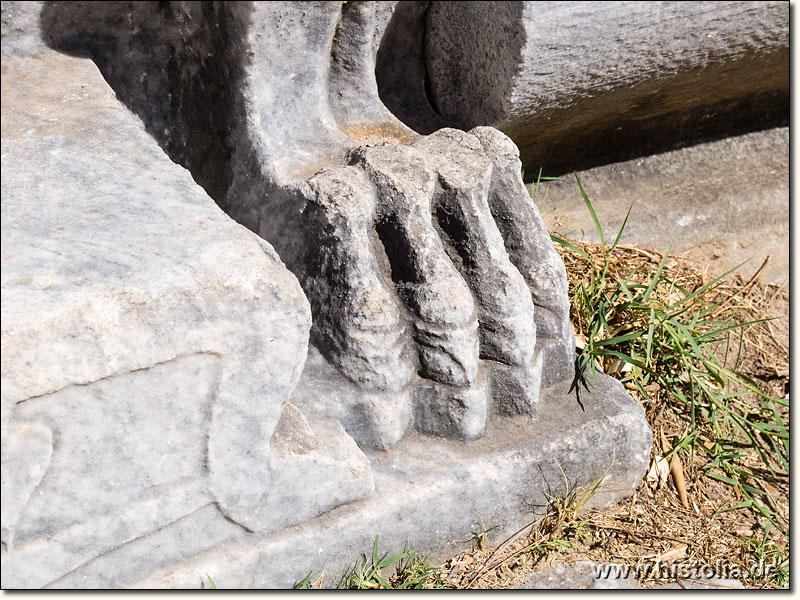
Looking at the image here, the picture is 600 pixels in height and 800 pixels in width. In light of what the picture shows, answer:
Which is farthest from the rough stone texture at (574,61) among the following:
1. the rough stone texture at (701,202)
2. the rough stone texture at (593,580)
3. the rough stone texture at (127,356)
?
the rough stone texture at (593,580)

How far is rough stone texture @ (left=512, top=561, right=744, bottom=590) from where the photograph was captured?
152 centimetres

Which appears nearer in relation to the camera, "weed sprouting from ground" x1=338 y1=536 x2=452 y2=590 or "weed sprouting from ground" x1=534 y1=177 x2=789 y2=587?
"weed sprouting from ground" x1=338 y1=536 x2=452 y2=590

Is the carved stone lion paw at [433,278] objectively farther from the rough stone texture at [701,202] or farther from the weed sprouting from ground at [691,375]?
the rough stone texture at [701,202]

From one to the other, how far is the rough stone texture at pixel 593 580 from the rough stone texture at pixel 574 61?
2.88ft

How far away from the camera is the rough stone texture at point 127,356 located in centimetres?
106

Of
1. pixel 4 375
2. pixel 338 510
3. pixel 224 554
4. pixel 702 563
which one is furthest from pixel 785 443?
pixel 4 375

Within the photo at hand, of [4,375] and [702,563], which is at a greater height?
[4,375]

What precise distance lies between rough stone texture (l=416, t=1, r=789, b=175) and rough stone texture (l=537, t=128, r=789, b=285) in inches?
6.2

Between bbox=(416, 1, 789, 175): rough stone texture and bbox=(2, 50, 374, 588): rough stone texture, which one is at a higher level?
bbox=(416, 1, 789, 175): rough stone texture

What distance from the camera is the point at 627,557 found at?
1.61 m

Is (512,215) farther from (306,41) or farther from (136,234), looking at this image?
(136,234)

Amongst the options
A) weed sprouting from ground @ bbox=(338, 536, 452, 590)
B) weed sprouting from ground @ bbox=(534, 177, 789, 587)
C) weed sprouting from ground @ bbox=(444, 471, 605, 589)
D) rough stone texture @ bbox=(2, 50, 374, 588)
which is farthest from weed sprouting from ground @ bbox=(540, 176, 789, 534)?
rough stone texture @ bbox=(2, 50, 374, 588)

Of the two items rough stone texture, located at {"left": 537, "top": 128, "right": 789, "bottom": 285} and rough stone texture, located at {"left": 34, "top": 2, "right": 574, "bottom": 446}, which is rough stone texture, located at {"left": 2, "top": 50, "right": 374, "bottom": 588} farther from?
rough stone texture, located at {"left": 537, "top": 128, "right": 789, "bottom": 285}

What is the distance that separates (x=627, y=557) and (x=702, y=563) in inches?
5.8
